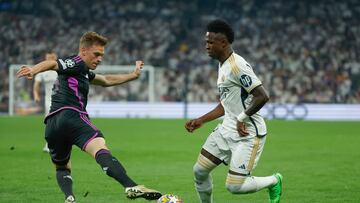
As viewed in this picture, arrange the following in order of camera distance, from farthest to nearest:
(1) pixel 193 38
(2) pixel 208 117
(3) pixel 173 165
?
(1) pixel 193 38 → (3) pixel 173 165 → (2) pixel 208 117

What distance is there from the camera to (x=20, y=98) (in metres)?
38.7

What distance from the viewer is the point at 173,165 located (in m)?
15.8

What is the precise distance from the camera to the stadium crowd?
3856 cm

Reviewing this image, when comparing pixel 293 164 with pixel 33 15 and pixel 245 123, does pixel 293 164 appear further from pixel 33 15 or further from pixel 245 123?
pixel 33 15

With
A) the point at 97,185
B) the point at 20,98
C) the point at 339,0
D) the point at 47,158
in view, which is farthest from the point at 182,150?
the point at 339,0

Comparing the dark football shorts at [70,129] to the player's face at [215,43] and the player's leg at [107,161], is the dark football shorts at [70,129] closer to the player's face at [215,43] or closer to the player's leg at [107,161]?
the player's leg at [107,161]

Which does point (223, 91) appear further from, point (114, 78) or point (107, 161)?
point (114, 78)

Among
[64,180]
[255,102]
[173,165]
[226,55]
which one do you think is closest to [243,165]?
[255,102]

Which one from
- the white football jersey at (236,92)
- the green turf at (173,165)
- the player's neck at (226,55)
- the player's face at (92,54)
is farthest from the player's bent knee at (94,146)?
the green turf at (173,165)

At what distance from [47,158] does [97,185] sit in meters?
4.96

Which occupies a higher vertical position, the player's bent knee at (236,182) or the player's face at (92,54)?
the player's face at (92,54)

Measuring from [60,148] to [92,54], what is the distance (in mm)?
1263

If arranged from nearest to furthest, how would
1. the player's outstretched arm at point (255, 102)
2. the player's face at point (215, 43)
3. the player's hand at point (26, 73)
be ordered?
1. the player's hand at point (26, 73)
2. the player's outstretched arm at point (255, 102)
3. the player's face at point (215, 43)

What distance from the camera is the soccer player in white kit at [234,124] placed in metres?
8.75
